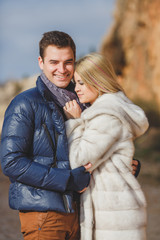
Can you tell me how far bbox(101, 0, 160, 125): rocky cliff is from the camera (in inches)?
465

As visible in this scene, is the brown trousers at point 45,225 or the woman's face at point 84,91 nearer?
the brown trousers at point 45,225

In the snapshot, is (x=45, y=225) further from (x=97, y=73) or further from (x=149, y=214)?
(x=149, y=214)

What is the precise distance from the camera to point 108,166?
7.14 ft

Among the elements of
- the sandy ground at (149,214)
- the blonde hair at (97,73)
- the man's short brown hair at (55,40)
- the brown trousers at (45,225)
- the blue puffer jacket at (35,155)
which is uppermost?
the man's short brown hair at (55,40)

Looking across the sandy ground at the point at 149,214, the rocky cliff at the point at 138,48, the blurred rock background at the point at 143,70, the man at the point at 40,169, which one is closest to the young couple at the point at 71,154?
the man at the point at 40,169

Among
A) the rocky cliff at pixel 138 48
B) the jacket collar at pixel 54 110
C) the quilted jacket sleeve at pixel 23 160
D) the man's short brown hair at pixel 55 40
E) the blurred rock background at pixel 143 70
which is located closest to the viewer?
the quilted jacket sleeve at pixel 23 160

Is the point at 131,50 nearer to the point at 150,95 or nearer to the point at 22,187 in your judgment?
the point at 150,95

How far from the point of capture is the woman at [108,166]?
83.7 inches

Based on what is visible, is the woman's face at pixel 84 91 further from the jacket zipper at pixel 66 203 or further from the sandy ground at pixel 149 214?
the sandy ground at pixel 149 214

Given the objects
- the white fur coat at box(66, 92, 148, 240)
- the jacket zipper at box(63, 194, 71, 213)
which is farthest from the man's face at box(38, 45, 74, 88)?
the jacket zipper at box(63, 194, 71, 213)

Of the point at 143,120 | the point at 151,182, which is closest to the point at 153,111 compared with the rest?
the point at 151,182

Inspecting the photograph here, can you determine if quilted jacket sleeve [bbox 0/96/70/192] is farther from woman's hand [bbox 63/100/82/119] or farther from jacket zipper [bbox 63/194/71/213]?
woman's hand [bbox 63/100/82/119]

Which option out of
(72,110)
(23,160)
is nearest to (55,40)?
(72,110)

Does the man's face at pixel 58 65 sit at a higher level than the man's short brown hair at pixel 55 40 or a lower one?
lower
